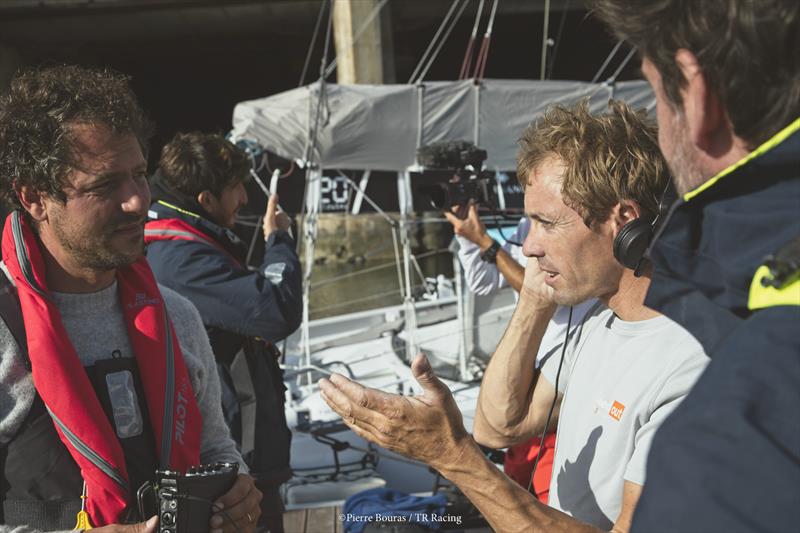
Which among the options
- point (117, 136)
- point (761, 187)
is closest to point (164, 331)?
point (117, 136)

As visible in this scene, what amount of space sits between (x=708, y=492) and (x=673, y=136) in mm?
453

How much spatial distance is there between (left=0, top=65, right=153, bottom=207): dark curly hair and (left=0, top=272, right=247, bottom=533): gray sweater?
0.26 metres

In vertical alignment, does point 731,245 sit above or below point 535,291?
above

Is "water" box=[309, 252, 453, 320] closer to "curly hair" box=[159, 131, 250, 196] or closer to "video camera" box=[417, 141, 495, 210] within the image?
"video camera" box=[417, 141, 495, 210]

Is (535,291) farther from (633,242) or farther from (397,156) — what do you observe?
(397,156)

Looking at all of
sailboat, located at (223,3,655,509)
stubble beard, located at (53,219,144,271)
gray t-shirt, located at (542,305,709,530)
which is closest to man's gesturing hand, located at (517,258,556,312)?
gray t-shirt, located at (542,305,709,530)

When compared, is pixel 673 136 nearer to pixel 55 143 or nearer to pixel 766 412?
pixel 766 412

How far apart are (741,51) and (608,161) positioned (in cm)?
95

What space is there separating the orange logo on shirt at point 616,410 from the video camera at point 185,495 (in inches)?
33.3

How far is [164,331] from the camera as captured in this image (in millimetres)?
1873

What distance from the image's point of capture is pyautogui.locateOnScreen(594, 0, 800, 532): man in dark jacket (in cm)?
77

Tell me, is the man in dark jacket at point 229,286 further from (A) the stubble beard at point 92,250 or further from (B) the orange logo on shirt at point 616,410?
(B) the orange logo on shirt at point 616,410

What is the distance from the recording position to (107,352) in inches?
71.8

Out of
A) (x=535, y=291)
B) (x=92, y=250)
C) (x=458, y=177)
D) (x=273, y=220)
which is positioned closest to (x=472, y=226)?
(x=458, y=177)
